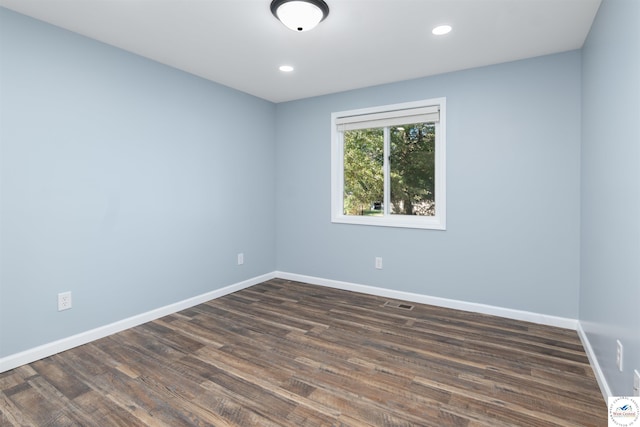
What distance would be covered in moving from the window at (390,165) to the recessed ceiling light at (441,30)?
943mm

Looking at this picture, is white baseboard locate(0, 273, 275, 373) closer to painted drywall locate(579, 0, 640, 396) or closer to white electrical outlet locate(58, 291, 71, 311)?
white electrical outlet locate(58, 291, 71, 311)

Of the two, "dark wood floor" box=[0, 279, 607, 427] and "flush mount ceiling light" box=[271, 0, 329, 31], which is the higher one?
"flush mount ceiling light" box=[271, 0, 329, 31]

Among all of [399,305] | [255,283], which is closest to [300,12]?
[399,305]

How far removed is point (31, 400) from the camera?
6.34 ft

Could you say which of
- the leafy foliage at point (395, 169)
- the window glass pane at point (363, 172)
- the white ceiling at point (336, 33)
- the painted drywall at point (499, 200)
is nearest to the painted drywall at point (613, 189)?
the painted drywall at point (499, 200)

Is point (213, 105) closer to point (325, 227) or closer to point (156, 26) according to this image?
point (156, 26)

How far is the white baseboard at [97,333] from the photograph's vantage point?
2289 mm

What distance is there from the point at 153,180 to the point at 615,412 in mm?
3472

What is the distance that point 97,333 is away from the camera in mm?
A: 2721

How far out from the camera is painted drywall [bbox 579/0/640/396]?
149cm

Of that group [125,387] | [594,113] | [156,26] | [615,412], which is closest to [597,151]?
[594,113]

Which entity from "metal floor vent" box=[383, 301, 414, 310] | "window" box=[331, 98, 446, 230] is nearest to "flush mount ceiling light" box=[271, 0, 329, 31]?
"window" box=[331, 98, 446, 230]

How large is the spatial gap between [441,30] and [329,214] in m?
2.30

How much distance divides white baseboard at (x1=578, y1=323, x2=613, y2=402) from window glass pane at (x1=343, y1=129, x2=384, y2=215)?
6.94ft
